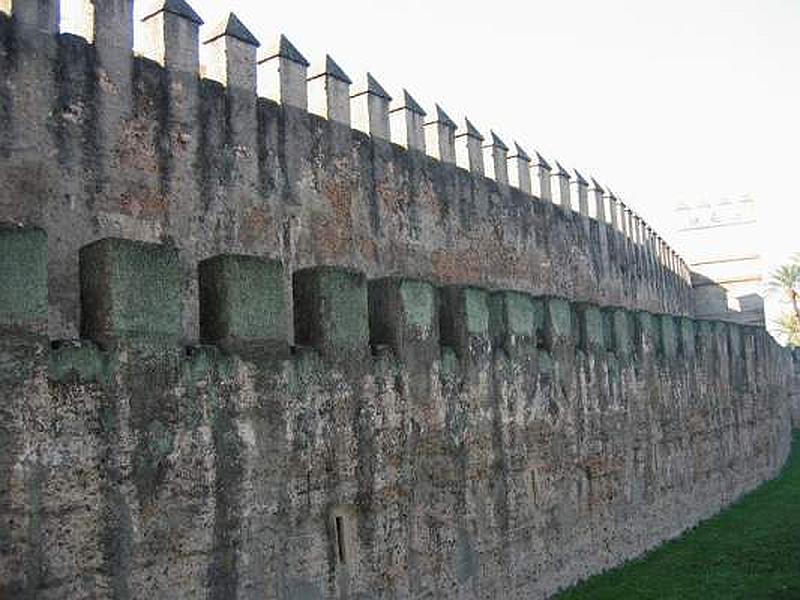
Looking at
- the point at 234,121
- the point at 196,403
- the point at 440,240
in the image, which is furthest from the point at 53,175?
the point at 440,240

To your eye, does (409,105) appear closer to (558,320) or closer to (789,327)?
(558,320)

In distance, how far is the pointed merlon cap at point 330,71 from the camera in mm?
10664

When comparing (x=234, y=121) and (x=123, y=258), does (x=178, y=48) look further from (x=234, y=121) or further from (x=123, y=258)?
(x=123, y=258)

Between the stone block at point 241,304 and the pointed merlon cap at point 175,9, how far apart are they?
5.09 metres

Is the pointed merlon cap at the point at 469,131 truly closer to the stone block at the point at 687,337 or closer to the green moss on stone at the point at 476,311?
the stone block at the point at 687,337

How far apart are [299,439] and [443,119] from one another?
9.07 metres

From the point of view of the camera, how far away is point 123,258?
3.99m

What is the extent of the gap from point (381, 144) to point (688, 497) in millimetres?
A: 5714

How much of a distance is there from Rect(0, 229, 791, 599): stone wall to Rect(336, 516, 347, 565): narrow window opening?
16mm

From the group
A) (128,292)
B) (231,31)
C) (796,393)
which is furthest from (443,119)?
(796,393)

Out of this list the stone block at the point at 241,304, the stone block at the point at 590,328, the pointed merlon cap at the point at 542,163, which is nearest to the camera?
the stone block at the point at 241,304

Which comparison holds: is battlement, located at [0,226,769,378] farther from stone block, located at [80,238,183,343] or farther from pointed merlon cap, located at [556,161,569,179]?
pointed merlon cap, located at [556,161,569,179]

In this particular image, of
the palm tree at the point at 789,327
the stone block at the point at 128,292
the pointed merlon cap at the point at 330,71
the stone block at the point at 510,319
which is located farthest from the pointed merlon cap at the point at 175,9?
the palm tree at the point at 789,327

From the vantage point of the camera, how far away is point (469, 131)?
13.6 metres
